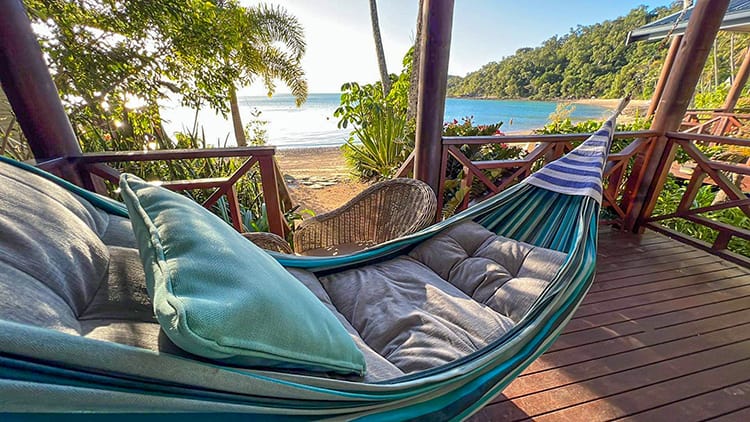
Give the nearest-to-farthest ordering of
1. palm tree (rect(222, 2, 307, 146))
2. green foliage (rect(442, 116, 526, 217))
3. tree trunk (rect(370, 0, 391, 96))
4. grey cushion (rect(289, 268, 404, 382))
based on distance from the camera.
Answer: grey cushion (rect(289, 268, 404, 382)) < green foliage (rect(442, 116, 526, 217)) < tree trunk (rect(370, 0, 391, 96)) < palm tree (rect(222, 2, 307, 146))

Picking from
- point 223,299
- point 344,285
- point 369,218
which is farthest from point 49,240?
point 369,218

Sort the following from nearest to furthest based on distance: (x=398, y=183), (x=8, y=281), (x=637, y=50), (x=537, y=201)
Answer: (x=8, y=281)
(x=537, y=201)
(x=398, y=183)
(x=637, y=50)

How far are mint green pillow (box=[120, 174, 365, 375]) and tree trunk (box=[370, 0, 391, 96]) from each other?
5.43 meters

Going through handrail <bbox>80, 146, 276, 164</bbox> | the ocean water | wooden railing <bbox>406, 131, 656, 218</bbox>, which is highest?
handrail <bbox>80, 146, 276, 164</bbox>

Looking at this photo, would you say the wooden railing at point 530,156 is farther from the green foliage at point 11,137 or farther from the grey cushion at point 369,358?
the green foliage at point 11,137

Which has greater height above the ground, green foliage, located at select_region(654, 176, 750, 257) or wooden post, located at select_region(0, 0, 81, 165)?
wooden post, located at select_region(0, 0, 81, 165)

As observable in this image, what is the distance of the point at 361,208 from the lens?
1940 millimetres

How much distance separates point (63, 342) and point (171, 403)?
0.49ft

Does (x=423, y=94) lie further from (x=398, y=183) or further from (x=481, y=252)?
(x=481, y=252)

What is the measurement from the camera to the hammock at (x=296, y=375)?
36 centimetres

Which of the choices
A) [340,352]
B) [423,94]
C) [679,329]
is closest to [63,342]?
[340,352]

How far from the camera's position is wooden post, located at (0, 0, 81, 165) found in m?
1.27

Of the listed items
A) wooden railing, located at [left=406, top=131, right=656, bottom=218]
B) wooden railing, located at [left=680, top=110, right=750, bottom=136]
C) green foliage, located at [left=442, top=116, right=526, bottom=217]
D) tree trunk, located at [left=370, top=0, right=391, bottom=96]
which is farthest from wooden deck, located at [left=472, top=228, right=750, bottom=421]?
tree trunk, located at [left=370, top=0, right=391, bottom=96]

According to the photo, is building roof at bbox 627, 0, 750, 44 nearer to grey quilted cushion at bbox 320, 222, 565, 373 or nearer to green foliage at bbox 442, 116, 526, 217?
green foliage at bbox 442, 116, 526, 217
